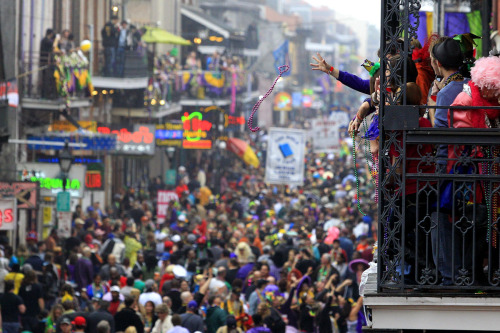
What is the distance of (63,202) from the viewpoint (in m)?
22.8

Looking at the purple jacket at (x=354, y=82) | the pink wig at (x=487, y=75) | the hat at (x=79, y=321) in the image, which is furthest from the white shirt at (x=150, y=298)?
the pink wig at (x=487, y=75)

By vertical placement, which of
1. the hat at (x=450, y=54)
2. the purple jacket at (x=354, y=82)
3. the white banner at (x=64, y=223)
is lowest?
the white banner at (x=64, y=223)

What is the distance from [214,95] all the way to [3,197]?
31.2m

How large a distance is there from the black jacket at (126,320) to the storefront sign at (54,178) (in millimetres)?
11607

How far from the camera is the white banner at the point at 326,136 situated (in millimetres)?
39312

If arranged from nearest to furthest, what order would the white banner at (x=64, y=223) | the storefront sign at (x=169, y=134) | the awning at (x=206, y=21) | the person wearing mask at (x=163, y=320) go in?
the person wearing mask at (x=163, y=320) → the white banner at (x=64, y=223) → the storefront sign at (x=169, y=134) → the awning at (x=206, y=21)

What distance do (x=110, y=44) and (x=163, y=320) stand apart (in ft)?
81.0

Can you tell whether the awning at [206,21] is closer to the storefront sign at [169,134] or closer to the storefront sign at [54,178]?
the storefront sign at [169,134]

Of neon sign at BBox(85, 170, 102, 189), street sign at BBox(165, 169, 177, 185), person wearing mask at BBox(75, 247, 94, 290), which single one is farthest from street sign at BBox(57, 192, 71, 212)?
street sign at BBox(165, 169, 177, 185)

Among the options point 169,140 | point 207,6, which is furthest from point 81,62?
point 207,6

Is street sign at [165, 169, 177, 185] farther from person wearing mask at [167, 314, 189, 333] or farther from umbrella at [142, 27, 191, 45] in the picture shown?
person wearing mask at [167, 314, 189, 333]

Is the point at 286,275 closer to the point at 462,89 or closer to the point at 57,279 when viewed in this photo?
the point at 57,279

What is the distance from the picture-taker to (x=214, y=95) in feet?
164

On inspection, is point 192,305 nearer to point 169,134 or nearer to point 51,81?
point 51,81
